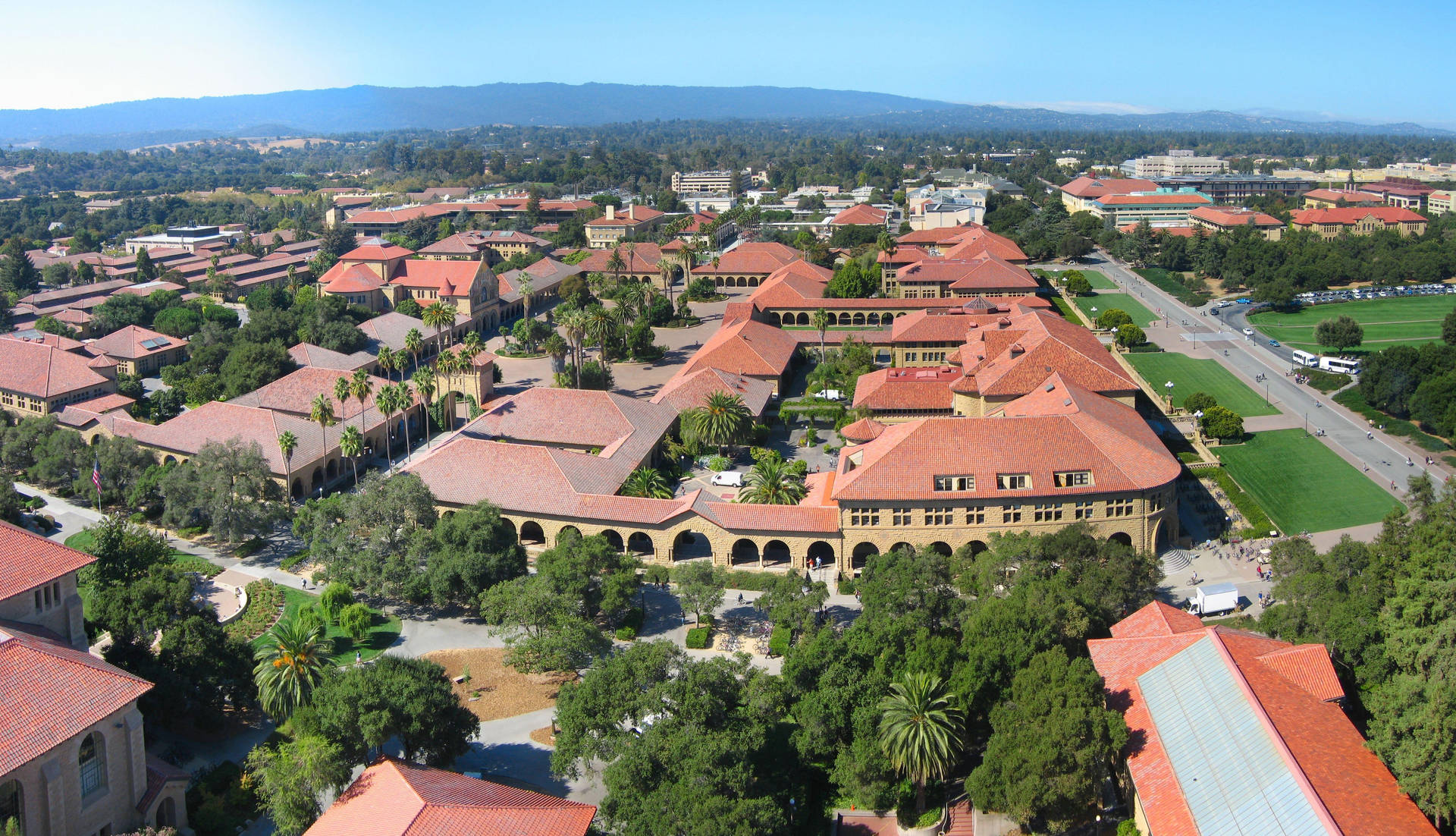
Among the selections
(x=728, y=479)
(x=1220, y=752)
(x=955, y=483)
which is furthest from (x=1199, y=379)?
(x=1220, y=752)

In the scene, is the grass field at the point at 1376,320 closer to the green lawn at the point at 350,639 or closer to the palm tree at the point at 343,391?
the palm tree at the point at 343,391

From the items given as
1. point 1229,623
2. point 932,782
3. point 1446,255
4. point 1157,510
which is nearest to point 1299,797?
point 932,782

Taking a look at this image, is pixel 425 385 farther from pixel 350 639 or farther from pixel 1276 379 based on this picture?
pixel 1276 379

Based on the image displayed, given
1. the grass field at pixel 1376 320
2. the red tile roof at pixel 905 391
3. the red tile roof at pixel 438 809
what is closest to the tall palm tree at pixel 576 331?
the red tile roof at pixel 905 391

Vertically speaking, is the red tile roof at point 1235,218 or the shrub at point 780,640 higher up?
the red tile roof at point 1235,218

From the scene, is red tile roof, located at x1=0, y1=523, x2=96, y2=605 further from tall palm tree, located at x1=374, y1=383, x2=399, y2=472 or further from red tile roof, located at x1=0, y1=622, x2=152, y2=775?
tall palm tree, located at x1=374, y1=383, x2=399, y2=472
